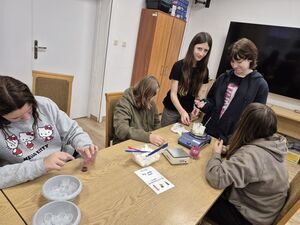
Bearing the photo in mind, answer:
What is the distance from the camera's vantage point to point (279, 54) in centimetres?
326

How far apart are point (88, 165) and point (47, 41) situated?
2189 mm

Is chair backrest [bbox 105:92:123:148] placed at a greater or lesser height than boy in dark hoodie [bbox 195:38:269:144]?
lesser

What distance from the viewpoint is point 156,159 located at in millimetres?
1202

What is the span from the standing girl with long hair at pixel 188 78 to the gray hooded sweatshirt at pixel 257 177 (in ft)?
2.45

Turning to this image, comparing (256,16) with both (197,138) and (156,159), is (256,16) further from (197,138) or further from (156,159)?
(156,159)

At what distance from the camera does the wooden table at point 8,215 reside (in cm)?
72

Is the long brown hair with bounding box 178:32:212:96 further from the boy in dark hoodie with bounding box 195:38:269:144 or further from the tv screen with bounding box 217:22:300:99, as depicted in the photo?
the tv screen with bounding box 217:22:300:99

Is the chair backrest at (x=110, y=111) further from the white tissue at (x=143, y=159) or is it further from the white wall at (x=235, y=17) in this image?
the white wall at (x=235, y=17)

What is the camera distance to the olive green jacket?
1.43 meters

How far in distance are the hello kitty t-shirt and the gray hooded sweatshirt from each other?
0.74 metres

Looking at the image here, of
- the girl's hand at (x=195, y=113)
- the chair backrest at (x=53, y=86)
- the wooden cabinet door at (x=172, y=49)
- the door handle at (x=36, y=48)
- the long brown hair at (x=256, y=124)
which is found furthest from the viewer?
the wooden cabinet door at (x=172, y=49)

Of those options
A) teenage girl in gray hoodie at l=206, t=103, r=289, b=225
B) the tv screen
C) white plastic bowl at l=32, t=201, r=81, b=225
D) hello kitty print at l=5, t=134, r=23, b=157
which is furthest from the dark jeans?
the tv screen

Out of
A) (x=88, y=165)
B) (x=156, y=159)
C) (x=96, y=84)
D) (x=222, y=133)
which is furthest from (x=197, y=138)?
(x=96, y=84)

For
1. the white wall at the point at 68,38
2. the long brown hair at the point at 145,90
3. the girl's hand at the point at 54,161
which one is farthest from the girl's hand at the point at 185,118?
the white wall at the point at 68,38
